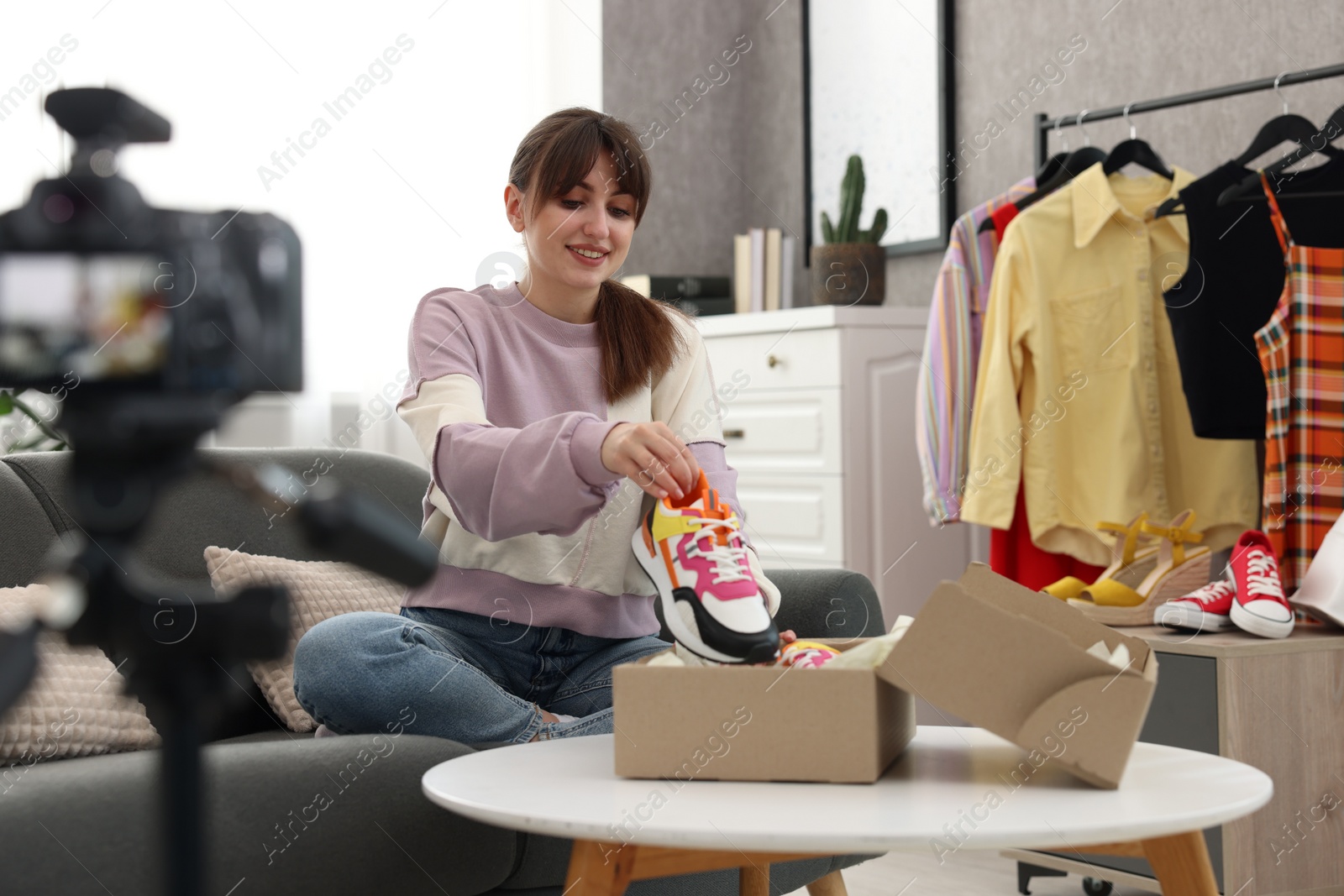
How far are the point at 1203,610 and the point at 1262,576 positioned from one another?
93 mm

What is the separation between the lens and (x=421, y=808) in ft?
3.87

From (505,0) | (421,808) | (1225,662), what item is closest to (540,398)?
(421,808)

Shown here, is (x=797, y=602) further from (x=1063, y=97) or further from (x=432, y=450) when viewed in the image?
(x=1063, y=97)

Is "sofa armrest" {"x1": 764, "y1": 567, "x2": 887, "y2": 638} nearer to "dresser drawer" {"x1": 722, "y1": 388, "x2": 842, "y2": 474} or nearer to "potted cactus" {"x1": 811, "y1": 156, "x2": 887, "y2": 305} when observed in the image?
"dresser drawer" {"x1": 722, "y1": 388, "x2": 842, "y2": 474}

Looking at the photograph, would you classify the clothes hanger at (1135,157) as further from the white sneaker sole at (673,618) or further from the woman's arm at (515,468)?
the white sneaker sole at (673,618)

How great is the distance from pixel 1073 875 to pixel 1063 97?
1634mm

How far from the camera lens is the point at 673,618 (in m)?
1.04

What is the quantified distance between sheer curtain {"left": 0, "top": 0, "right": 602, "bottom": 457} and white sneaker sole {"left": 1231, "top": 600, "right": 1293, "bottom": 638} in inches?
71.3

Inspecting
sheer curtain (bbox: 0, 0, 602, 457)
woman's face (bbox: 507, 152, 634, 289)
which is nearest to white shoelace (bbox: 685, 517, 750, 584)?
woman's face (bbox: 507, 152, 634, 289)

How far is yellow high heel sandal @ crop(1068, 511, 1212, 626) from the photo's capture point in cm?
196

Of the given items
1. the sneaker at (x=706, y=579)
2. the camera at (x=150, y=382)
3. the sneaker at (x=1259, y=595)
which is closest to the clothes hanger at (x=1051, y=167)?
the sneaker at (x=1259, y=595)

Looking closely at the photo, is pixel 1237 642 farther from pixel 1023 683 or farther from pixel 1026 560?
pixel 1023 683

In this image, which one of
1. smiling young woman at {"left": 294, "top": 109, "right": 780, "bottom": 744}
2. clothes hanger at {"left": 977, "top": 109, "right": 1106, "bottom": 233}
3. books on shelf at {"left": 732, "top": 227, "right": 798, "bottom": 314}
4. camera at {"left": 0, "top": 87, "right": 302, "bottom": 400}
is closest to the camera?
camera at {"left": 0, "top": 87, "right": 302, "bottom": 400}

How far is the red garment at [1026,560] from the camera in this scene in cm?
238
